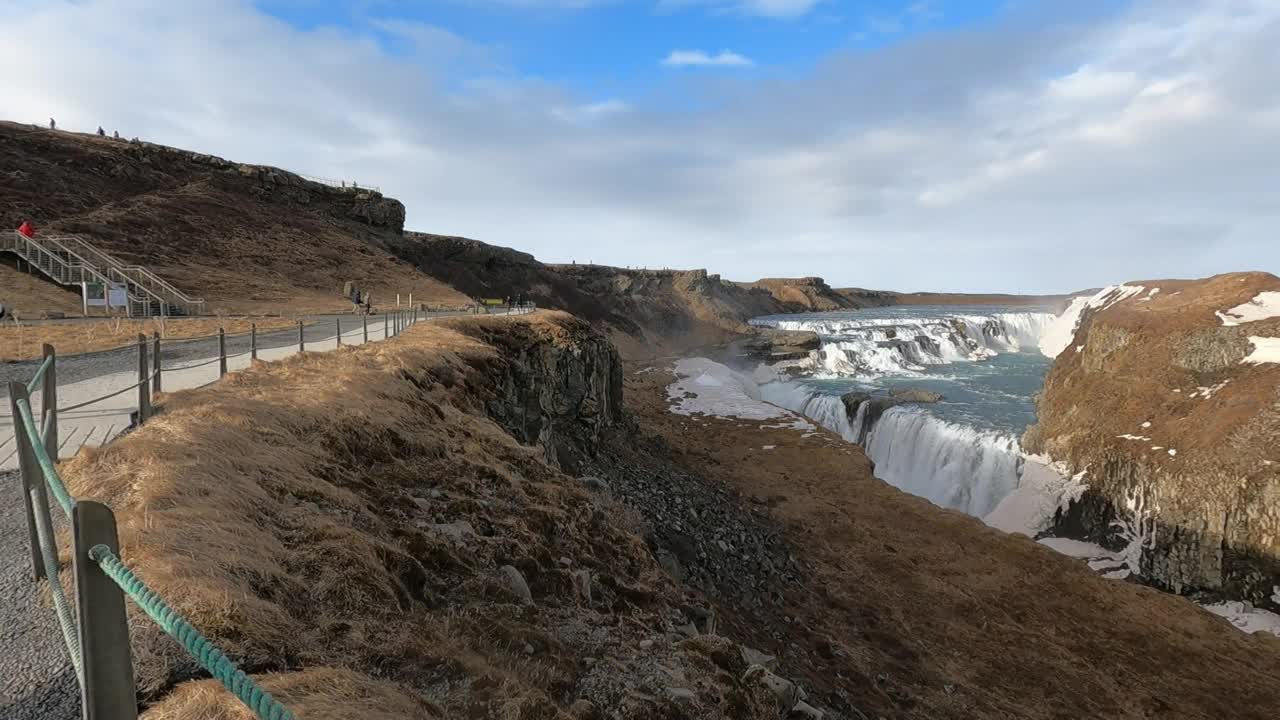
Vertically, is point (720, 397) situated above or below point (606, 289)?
below

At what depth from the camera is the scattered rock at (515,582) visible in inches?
240

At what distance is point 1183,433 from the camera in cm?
1855

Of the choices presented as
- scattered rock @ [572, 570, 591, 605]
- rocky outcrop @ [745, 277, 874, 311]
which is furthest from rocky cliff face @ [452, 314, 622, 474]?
rocky outcrop @ [745, 277, 874, 311]

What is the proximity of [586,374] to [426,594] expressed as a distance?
16650 mm

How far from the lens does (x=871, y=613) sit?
1412cm

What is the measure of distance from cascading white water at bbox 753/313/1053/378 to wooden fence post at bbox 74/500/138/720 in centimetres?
4851

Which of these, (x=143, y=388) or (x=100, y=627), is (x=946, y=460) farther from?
(x=100, y=627)

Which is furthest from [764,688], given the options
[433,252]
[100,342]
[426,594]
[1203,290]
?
[433,252]

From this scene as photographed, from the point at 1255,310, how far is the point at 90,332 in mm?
38294

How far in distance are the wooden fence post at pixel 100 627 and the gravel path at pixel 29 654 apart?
A: 1.57m

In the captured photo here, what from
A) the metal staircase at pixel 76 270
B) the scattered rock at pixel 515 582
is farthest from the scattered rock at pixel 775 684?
the metal staircase at pixel 76 270

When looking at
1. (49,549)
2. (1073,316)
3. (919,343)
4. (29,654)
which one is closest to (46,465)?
(49,549)

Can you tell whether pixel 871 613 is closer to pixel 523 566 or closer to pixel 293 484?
pixel 523 566

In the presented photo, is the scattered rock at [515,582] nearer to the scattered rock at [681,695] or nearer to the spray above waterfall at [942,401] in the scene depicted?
the scattered rock at [681,695]
